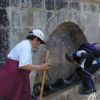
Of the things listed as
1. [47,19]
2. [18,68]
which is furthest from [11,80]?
[47,19]

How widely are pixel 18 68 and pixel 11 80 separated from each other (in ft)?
0.65

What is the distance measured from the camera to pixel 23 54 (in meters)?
5.23

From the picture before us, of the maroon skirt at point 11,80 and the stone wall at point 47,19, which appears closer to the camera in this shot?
the maroon skirt at point 11,80

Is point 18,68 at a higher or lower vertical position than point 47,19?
lower

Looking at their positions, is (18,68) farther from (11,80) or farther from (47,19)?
(47,19)

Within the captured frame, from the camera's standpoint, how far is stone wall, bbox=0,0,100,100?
6.15m

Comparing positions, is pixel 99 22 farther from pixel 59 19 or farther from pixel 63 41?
pixel 59 19

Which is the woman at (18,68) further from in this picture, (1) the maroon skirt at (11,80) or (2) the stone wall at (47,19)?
(2) the stone wall at (47,19)

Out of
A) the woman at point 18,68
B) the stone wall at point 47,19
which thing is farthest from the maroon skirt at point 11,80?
the stone wall at point 47,19

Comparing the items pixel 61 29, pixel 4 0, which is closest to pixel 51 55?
pixel 61 29

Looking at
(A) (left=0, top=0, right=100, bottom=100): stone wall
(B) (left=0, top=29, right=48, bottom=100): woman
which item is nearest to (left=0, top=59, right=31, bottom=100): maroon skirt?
(B) (left=0, top=29, right=48, bottom=100): woman

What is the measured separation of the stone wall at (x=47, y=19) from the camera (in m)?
6.15

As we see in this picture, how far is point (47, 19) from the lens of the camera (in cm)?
730

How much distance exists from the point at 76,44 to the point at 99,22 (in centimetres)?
92
